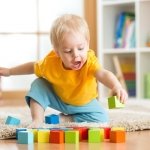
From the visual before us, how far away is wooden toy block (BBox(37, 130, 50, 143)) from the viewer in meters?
1.29

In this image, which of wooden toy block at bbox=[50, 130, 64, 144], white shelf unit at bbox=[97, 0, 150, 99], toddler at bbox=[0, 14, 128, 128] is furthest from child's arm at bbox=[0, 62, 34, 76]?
white shelf unit at bbox=[97, 0, 150, 99]

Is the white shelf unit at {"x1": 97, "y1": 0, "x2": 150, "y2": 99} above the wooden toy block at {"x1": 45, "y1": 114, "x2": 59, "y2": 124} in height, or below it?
above

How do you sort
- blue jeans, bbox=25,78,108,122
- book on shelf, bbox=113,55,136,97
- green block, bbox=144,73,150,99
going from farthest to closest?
1. book on shelf, bbox=113,55,136,97
2. green block, bbox=144,73,150,99
3. blue jeans, bbox=25,78,108,122

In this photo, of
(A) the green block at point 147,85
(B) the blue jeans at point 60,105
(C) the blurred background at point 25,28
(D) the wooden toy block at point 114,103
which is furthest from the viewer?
(C) the blurred background at point 25,28

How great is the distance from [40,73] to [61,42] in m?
0.17

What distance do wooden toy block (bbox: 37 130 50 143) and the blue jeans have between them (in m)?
0.35

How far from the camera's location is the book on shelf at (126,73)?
325cm

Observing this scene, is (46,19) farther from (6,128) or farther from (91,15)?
(6,128)

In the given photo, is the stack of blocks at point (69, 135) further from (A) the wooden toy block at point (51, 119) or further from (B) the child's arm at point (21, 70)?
(B) the child's arm at point (21, 70)

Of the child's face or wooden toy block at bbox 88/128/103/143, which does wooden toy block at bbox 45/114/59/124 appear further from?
wooden toy block at bbox 88/128/103/143

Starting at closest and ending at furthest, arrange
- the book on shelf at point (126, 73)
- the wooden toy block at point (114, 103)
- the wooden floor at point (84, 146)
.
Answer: the wooden floor at point (84, 146) < the wooden toy block at point (114, 103) < the book on shelf at point (126, 73)

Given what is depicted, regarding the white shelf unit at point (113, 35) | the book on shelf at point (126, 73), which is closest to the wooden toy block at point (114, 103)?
the white shelf unit at point (113, 35)

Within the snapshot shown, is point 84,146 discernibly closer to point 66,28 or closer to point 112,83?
point 112,83

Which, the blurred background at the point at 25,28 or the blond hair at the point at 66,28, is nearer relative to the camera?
the blond hair at the point at 66,28
